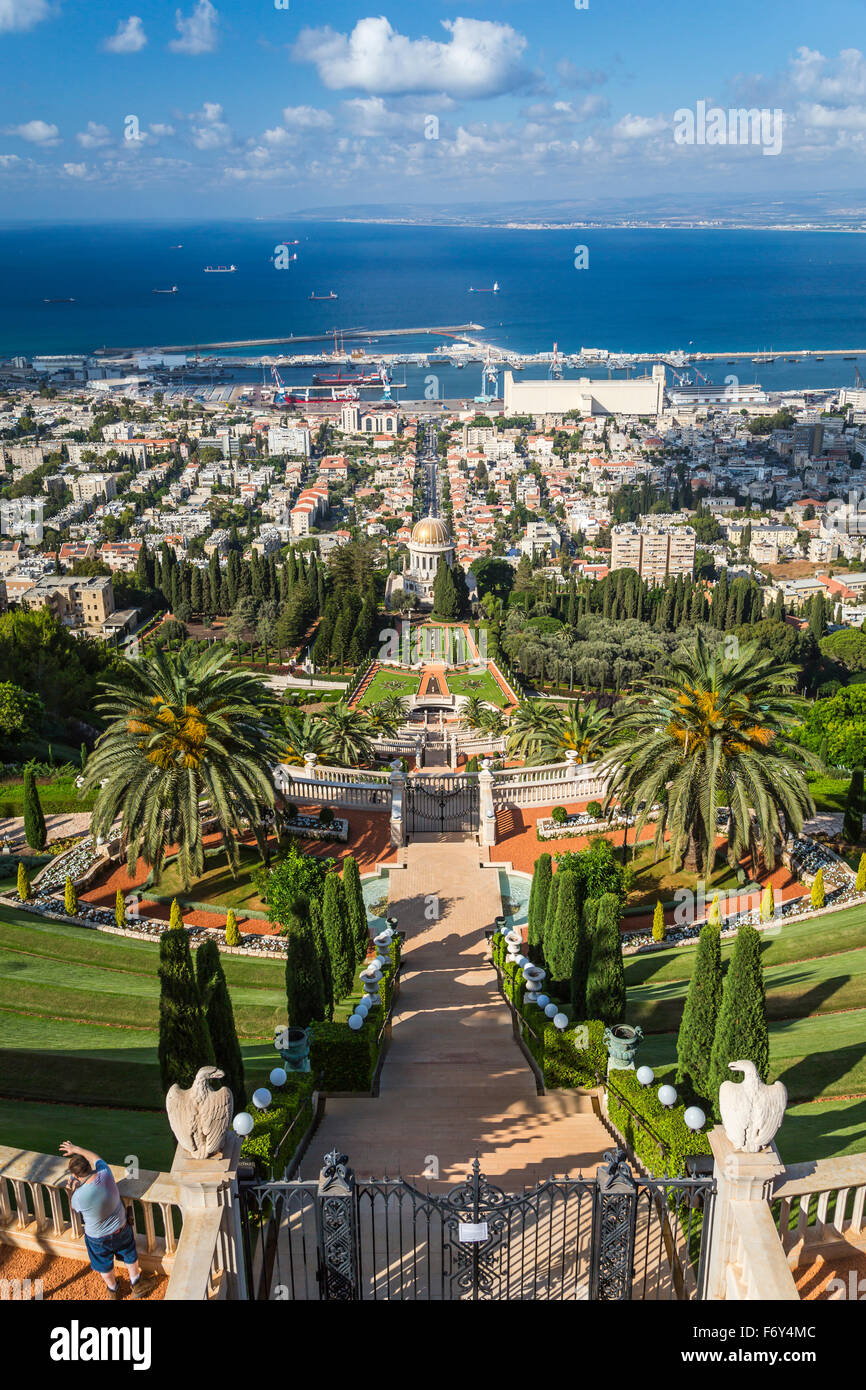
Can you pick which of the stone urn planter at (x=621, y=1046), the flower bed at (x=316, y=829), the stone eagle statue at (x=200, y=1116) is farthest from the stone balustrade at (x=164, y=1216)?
the flower bed at (x=316, y=829)

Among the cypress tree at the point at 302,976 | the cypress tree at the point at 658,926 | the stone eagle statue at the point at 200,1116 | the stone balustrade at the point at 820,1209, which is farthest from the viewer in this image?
the cypress tree at the point at 658,926

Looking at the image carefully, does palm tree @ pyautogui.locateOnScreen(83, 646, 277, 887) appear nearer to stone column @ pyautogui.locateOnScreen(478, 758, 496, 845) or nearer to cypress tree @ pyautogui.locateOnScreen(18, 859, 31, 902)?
cypress tree @ pyautogui.locateOnScreen(18, 859, 31, 902)

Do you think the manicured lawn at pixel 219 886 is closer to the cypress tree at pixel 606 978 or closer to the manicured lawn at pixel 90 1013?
the manicured lawn at pixel 90 1013

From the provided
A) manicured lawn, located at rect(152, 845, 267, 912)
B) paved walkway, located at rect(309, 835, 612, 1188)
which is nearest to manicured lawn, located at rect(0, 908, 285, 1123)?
paved walkway, located at rect(309, 835, 612, 1188)

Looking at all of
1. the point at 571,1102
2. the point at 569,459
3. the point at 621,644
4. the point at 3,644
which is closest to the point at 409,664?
the point at 621,644

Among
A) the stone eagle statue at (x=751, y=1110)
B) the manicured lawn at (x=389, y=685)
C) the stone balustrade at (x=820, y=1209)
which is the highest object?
the stone eagle statue at (x=751, y=1110)

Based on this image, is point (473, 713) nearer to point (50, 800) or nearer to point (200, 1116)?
point (50, 800)
